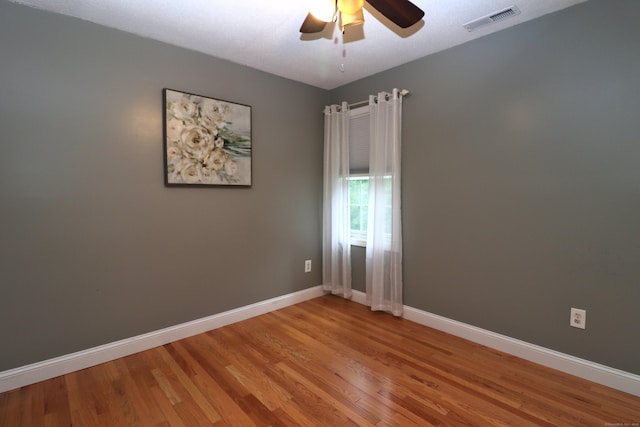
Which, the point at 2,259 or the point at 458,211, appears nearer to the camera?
the point at 2,259

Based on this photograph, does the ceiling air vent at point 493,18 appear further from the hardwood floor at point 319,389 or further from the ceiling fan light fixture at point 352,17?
the hardwood floor at point 319,389

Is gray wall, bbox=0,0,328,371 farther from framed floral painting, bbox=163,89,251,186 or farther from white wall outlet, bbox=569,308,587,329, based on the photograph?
white wall outlet, bbox=569,308,587,329

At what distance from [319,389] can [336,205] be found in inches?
78.1

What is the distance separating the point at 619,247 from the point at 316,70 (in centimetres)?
281

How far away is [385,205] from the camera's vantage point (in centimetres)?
307

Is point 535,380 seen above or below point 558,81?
below

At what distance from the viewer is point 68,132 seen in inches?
82.9

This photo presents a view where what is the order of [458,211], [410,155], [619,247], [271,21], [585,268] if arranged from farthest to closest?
[410,155], [458,211], [271,21], [585,268], [619,247]

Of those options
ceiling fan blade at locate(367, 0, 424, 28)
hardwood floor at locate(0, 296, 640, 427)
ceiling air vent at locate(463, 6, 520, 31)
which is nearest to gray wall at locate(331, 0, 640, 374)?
ceiling air vent at locate(463, 6, 520, 31)

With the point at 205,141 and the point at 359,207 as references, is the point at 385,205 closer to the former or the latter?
the point at 359,207

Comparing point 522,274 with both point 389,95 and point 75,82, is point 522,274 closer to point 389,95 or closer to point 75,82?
point 389,95

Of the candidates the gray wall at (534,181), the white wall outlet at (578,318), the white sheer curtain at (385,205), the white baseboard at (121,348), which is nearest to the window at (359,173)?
the white sheer curtain at (385,205)

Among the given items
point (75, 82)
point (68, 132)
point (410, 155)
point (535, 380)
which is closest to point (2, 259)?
point (68, 132)

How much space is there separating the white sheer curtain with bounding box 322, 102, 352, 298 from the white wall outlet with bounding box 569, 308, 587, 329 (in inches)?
77.5
